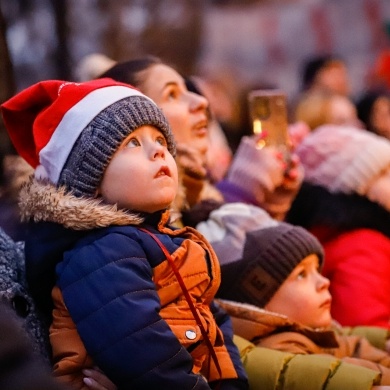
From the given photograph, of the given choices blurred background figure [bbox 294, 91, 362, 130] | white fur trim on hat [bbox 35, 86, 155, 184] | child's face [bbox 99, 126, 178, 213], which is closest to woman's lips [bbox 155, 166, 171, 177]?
child's face [bbox 99, 126, 178, 213]

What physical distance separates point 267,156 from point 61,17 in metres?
1.66

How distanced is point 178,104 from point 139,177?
55 centimetres

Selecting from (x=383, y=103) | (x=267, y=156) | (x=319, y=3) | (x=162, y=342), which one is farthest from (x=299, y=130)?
(x=319, y=3)

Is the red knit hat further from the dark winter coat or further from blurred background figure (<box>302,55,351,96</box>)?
blurred background figure (<box>302,55,351,96</box>)

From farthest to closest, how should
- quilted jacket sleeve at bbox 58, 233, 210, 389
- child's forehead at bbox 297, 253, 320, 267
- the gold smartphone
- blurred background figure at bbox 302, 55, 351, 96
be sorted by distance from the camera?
blurred background figure at bbox 302, 55, 351, 96, the gold smartphone, child's forehead at bbox 297, 253, 320, 267, quilted jacket sleeve at bbox 58, 233, 210, 389

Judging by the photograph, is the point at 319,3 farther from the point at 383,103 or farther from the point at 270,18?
the point at 383,103

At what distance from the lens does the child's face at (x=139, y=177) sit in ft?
4.00

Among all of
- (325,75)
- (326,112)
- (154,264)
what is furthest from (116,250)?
(325,75)

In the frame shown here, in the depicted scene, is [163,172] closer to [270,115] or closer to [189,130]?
[189,130]

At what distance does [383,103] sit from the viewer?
3.24m

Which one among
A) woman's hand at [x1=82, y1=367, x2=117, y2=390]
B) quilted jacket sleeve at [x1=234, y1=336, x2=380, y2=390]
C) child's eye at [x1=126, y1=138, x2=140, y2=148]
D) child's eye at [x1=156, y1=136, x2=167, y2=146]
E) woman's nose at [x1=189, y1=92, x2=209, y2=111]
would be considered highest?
child's eye at [x1=126, y1=138, x2=140, y2=148]

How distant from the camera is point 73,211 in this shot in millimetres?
1197

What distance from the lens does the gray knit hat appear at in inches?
64.8

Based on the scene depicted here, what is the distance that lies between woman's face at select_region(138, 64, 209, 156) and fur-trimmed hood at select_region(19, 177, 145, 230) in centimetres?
51
